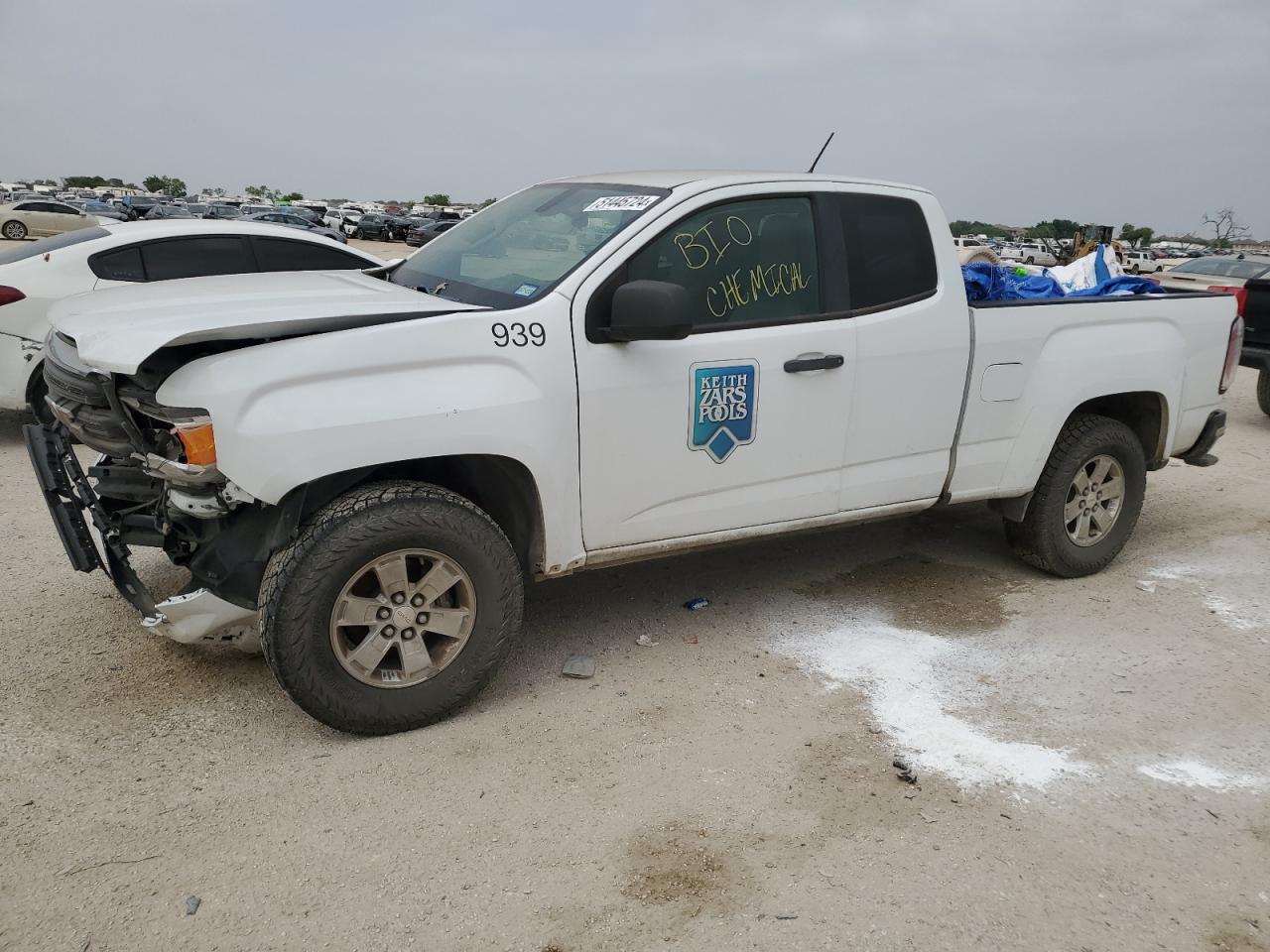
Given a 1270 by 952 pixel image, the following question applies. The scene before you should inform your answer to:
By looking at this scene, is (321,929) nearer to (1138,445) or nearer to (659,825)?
(659,825)

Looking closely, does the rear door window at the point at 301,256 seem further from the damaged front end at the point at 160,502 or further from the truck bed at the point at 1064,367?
the truck bed at the point at 1064,367

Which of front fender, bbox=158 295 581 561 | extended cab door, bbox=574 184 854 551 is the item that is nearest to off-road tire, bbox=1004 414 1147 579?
extended cab door, bbox=574 184 854 551

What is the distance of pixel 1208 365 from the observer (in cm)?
523

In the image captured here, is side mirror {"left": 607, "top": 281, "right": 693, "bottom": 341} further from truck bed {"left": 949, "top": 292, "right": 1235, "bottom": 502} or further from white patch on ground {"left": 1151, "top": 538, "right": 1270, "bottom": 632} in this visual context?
white patch on ground {"left": 1151, "top": 538, "right": 1270, "bottom": 632}

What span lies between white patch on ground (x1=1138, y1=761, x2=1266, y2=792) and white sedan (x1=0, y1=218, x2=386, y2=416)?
16.4 feet

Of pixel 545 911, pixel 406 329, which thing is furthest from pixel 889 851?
pixel 406 329

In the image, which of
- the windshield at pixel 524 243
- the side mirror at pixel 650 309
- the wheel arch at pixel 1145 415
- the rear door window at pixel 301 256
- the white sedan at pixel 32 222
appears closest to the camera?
the side mirror at pixel 650 309

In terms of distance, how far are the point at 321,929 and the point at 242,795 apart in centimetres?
70

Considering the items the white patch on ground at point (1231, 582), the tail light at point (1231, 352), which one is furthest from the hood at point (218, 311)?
the tail light at point (1231, 352)

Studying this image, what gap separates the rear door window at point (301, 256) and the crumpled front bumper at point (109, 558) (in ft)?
11.5

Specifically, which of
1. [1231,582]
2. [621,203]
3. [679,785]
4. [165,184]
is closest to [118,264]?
[621,203]

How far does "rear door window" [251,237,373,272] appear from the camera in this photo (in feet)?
22.7

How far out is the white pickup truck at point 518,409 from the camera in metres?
3.12

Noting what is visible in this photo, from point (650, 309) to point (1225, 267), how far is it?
14.2 m
